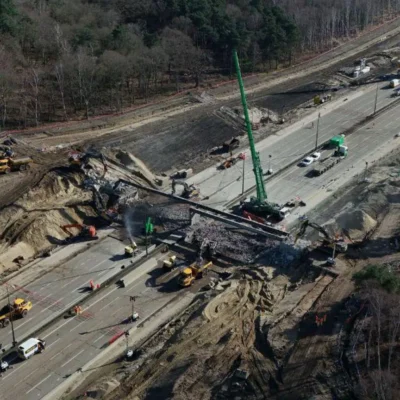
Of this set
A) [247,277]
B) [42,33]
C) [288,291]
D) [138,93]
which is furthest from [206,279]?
[42,33]

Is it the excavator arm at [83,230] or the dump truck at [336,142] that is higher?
the dump truck at [336,142]

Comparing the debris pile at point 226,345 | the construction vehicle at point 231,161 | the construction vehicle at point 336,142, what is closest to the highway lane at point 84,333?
the debris pile at point 226,345

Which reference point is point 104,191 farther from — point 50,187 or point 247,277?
point 247,277

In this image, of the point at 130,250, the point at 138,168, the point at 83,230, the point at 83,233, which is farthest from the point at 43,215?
the point at 138,168

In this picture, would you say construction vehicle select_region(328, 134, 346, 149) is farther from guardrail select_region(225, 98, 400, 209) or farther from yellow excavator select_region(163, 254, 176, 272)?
yellow excavator select_region(163, 254, 176, 272)

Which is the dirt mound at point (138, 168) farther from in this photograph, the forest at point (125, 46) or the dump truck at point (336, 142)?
the dump truck at point (336, 142)

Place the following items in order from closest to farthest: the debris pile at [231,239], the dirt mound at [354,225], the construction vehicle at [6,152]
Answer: the debris pile at [231,239] < the dirt mound at [354,225] < the construction vehicle at [6,152]
